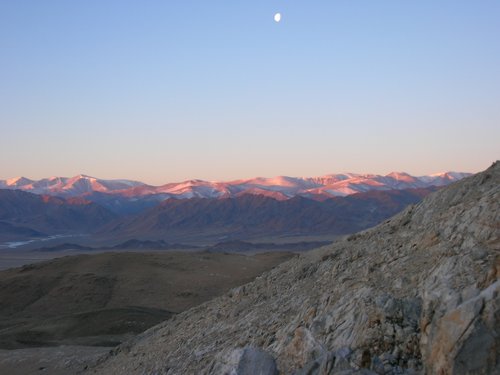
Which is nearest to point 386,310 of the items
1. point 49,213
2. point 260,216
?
point 260,216

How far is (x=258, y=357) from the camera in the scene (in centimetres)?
902

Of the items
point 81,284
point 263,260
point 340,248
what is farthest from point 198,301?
point 340,248

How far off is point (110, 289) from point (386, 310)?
118 feet

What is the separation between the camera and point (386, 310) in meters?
8.13

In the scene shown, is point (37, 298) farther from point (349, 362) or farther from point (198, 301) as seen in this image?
point (349, 362)

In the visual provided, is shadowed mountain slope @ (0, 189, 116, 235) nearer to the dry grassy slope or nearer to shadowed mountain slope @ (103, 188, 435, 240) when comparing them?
shadowed mountain slope @ (103, 188, 435, 240)

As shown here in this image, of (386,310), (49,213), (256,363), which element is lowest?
(49,213)

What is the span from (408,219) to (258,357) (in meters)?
5.43

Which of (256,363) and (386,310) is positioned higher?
(386,310)

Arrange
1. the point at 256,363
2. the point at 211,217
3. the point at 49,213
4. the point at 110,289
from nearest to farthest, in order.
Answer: the point at 256,363
the point at 110,289
the point at 211,217
the point at 49,213

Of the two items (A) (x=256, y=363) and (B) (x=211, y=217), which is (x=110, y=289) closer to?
(A) (x=256, y=363)

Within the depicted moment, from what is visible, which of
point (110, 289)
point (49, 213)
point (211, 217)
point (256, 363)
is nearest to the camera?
point (256, 363)

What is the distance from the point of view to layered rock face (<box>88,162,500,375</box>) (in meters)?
6.88

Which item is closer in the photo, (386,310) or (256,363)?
(386,310)
